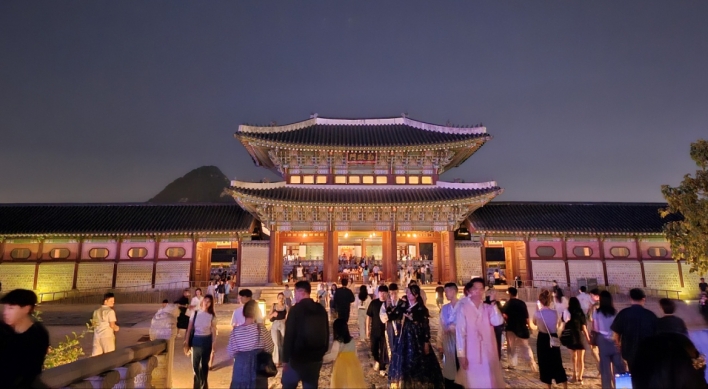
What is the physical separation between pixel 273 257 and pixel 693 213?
19709 mm

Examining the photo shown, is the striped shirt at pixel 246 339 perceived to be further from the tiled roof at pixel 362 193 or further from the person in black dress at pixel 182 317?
the tiled roof at pixel 362 193

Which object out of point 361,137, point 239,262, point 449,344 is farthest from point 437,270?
point 449,344

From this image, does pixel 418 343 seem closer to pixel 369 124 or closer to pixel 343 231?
pixel 343 231

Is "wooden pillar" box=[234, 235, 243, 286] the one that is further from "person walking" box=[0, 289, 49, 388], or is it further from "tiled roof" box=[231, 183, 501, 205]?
"person walking" box=[0, 289, 49, 388]

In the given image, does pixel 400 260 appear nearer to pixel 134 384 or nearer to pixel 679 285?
pixel 679 285

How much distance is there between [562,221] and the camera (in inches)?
1021

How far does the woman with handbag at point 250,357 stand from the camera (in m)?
5.57

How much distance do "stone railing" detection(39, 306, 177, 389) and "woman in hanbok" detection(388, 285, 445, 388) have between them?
411 cm

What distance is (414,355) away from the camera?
22.0 ft

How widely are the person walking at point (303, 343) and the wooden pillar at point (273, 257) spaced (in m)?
17.9

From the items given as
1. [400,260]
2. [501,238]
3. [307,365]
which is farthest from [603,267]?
[307,365]

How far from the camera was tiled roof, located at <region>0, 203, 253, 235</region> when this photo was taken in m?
24.8

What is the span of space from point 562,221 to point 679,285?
24.6 ft

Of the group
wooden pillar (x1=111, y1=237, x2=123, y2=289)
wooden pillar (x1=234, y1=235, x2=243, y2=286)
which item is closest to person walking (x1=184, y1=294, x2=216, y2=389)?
wooden pillar (x1=234, y1=235, x2=243, y2=286)
